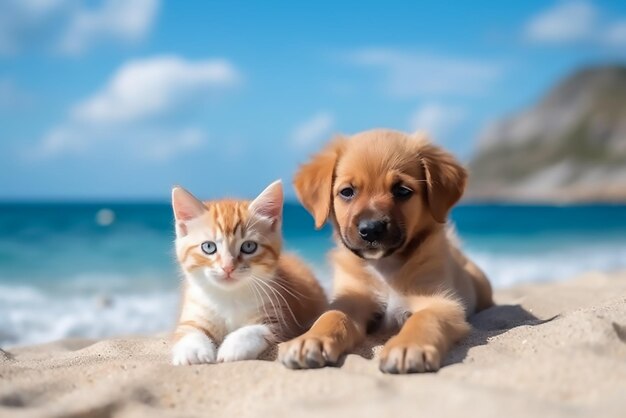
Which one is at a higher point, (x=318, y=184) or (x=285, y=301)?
(x=318, y=184)

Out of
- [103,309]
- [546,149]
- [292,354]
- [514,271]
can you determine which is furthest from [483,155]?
[292,354]

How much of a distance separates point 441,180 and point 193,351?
5.69 feet

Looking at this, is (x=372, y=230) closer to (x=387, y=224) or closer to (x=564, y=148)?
(x=387, y=224)

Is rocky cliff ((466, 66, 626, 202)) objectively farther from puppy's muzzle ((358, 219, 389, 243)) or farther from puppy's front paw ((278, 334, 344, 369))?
puppy's front paw ((278, 334, 344, 369))

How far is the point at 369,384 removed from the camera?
9.81 feet

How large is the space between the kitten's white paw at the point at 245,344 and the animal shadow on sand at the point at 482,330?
44cm

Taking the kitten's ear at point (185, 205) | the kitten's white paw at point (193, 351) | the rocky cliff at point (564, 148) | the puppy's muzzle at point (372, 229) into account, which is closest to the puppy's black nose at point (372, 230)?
the puppy's muzzle at point (372, 229)

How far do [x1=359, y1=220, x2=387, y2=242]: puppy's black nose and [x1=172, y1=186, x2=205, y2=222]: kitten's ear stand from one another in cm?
86

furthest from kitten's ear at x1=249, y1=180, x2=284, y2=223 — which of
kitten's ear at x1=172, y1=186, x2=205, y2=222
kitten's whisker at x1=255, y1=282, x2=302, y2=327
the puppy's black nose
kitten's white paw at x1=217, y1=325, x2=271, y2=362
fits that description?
kitten's white paw at x1=217, y1=325, x2=271, y2=362

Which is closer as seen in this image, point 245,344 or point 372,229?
point 245,344

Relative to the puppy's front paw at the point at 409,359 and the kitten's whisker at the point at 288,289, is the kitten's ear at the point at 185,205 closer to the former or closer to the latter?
the kitten's whisker at the point at 288,289

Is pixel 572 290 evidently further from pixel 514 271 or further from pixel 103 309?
pixel 514 271

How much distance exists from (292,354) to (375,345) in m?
0.73

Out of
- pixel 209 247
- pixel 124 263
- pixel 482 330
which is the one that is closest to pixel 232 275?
pixel 209 247
